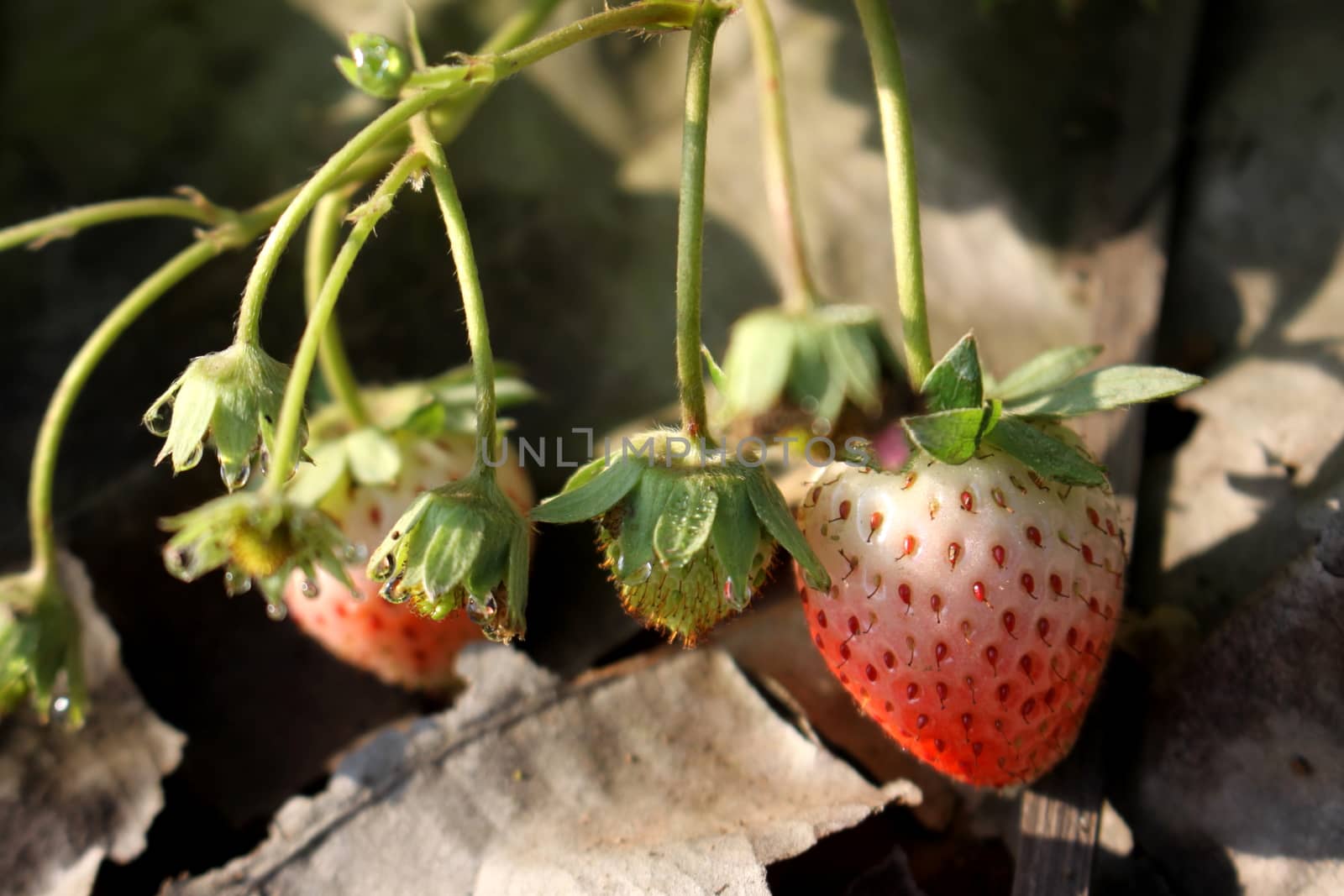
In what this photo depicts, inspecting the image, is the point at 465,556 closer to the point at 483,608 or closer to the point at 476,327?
the point at 483,608

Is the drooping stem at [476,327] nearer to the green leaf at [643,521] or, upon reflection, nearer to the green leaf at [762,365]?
the green leaf at [643,521]

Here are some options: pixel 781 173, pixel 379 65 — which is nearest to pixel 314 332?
pixel 379 65

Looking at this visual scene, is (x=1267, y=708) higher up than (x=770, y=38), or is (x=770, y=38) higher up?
(x=770, y=38)

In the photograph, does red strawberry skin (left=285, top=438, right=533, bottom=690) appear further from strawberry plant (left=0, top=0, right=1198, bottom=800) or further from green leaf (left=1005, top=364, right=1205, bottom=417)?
green leaf (left=1005, top=364, right=1205, bottom=417)

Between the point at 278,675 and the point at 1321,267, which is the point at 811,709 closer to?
the point at 278,675

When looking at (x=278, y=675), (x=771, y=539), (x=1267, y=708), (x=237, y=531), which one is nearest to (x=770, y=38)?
(x=771, y=539)

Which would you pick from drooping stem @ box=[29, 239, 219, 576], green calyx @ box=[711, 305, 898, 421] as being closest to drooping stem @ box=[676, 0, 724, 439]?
green calyx @ box=[711, 305, 898, 421]

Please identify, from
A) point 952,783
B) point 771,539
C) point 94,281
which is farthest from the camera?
point 94,281
